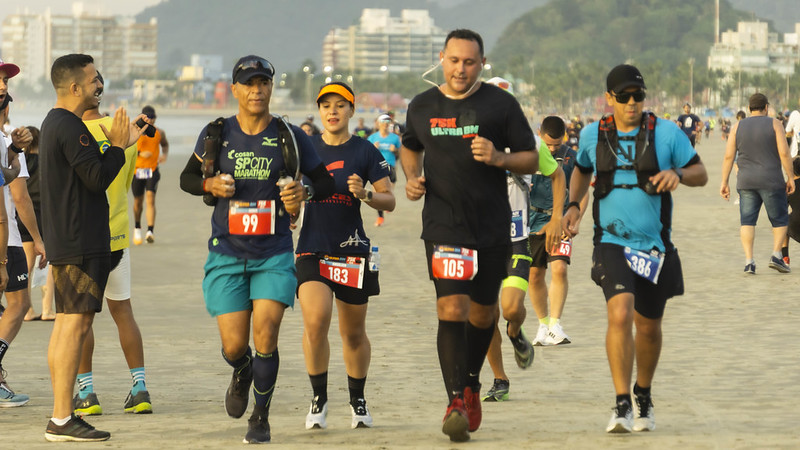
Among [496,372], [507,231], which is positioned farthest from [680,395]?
[507,231]

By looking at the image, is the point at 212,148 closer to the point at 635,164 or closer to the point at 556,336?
the point at 635,164

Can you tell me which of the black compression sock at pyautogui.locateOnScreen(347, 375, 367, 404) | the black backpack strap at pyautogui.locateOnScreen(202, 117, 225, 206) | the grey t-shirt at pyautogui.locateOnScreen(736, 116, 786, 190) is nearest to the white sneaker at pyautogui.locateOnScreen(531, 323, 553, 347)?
the black compression sock at pyautogui.locateOnScreen(347, 375, 367, 404)

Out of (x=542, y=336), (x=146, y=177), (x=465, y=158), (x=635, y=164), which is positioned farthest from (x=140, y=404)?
(x=146, y=177)

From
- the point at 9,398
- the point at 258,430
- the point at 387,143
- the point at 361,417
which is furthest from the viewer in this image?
the point at 387,143

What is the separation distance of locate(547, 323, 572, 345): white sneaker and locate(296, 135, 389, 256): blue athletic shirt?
3.65 m

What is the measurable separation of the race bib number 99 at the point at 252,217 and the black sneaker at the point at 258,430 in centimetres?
95

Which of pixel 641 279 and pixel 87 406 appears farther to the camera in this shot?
pixel 87 406

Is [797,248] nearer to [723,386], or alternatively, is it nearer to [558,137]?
[558,137]

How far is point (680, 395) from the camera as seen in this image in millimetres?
8258

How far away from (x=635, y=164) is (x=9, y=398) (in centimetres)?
415

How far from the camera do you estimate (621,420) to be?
270 inches

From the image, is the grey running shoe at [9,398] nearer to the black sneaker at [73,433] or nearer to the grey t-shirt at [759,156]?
the black sneaker at [73,433]

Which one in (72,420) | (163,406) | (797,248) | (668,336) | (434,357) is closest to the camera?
(72,420)

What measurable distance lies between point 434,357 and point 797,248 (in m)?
9.85
